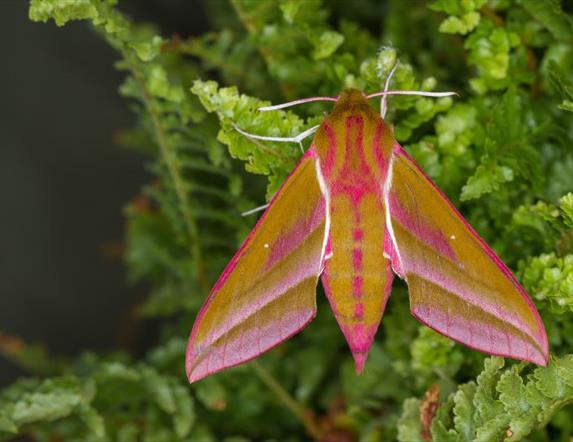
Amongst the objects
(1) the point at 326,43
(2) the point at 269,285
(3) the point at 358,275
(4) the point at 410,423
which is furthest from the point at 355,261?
(1) the point at 326,43

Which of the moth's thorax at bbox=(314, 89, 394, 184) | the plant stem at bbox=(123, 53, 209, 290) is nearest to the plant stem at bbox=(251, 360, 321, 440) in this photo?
the plant stem at bbox=(123, 53, 209, 290)

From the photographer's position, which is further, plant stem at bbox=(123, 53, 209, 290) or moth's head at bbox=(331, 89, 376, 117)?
plant stem at bbox=(123, 53, 209, 290)

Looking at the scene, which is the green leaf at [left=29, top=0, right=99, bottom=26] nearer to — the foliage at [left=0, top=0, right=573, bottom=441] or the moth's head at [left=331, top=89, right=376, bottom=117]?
the foliage at [left=0, top=0, right=573, bottom=441]

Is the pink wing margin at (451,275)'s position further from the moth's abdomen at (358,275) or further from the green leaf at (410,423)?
the green leaf at (410,423)

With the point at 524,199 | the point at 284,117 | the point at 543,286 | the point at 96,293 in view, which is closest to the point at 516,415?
the point at 543,286

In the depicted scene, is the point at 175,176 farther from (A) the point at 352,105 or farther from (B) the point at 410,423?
(B) the point at 410,423

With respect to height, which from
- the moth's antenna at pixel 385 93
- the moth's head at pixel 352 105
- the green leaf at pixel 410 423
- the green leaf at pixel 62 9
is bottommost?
the green leaf at pixel 410 423

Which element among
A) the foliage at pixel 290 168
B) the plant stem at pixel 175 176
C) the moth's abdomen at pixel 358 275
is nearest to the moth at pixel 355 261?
the moth's abdomen at pixel 358 275

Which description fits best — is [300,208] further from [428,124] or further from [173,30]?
[173,30]

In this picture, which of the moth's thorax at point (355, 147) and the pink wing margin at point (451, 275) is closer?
the pink wing margin at point (451, 275)
